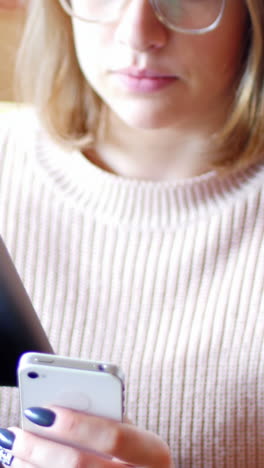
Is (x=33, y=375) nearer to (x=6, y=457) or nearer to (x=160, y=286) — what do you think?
(x=6, y=457)

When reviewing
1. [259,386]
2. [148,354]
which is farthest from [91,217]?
[259,386]

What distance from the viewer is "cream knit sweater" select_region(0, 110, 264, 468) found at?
26.2 inches

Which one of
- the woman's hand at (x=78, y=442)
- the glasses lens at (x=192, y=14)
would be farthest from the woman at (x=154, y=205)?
the woman's hand at (x=78, y=442)

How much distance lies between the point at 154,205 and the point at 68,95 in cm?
22

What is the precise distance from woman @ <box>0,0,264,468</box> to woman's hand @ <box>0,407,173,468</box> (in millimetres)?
189

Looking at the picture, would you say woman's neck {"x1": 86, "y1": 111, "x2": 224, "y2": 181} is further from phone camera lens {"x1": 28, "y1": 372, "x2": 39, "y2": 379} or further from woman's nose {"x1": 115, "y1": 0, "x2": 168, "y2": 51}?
phone camera lens {"x1": 28, "y1": 372, "x2": 39, "y2": 379}

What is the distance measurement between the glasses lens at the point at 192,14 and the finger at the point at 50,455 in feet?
1.38

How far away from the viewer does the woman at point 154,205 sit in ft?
2.11

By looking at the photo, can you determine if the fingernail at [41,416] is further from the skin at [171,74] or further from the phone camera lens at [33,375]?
the skin at [171,74]

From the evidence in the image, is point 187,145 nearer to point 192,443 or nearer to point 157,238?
point 157,238

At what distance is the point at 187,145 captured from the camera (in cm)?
77

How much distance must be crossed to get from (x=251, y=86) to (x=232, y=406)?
1.24 feet

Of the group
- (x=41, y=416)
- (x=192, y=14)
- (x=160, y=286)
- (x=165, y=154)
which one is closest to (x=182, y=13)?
(x=192, y=14)

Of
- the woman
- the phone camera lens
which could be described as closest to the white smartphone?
the phone camera lens
